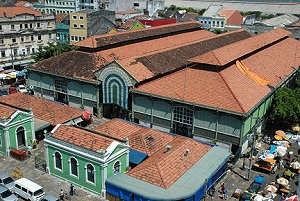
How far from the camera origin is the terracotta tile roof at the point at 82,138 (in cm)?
3353

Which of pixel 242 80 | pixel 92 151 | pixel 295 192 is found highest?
pixel 242 80

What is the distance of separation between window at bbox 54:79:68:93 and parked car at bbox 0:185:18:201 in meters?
23.4

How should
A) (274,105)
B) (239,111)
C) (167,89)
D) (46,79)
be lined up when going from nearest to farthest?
(239,111) < (167,89) < (274,105) < (46,79)

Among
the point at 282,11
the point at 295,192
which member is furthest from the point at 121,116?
the point at 282,11

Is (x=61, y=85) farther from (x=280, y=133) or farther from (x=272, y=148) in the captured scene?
(x=280, y=133)

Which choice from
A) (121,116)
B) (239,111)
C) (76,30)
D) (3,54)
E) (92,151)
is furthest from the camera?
(76,30)

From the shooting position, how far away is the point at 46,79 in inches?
2207

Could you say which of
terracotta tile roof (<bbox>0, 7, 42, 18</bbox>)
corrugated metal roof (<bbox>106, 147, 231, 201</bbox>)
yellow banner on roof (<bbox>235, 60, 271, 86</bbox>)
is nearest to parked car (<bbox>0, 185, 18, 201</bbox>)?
corrugated metal roof (<bbox>106, 147, 231, 201</bbox>)

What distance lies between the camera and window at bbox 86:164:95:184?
33.8m

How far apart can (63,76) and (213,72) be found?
71.1 ft

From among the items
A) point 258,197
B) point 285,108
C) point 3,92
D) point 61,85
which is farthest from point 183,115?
point 3,92

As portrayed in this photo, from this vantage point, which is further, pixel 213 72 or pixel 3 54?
pixel 3 54

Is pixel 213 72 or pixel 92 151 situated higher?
pixel 213 72

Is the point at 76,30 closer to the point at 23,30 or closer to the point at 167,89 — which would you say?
the point at 23,30
